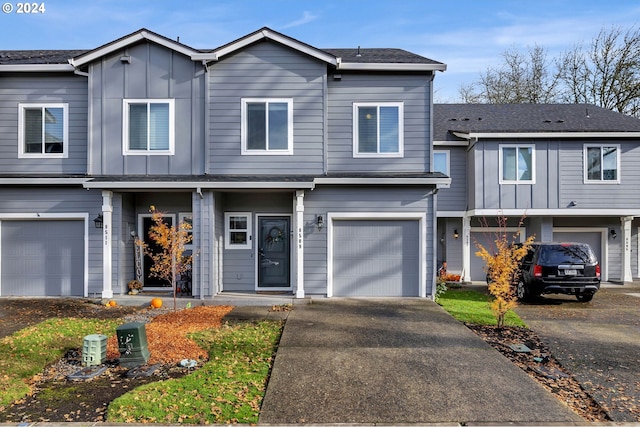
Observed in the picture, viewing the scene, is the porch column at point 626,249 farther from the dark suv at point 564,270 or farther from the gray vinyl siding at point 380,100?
the gray vinyl siding at point 380,100

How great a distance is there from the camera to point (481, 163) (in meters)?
15.3

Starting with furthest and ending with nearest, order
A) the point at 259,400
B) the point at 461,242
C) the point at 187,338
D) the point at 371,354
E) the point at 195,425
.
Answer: the point at 461,242
the point at 187,338
the point at 371,354
the point at 259,400
the point at 195,425

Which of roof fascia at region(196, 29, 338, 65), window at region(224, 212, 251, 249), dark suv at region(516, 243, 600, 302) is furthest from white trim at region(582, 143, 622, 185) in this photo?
window at region(224, 212, 251, 249)

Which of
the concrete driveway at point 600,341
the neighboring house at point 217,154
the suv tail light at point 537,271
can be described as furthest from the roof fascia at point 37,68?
the suv tail light at point 537,271

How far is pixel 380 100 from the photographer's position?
11.6m

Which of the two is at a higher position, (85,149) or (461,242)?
(85,149)

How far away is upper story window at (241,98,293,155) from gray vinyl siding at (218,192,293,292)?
4.41ft

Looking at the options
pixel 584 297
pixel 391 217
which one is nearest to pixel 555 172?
pixel 584 297

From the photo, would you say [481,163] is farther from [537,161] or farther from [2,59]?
[2,59]

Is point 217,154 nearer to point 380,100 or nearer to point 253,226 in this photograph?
point 253,226

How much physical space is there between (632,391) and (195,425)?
5120 millimetres

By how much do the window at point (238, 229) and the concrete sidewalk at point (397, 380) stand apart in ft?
12.8

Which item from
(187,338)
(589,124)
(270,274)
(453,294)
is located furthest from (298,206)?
(589,124)

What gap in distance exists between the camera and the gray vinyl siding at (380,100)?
37.8 feet
